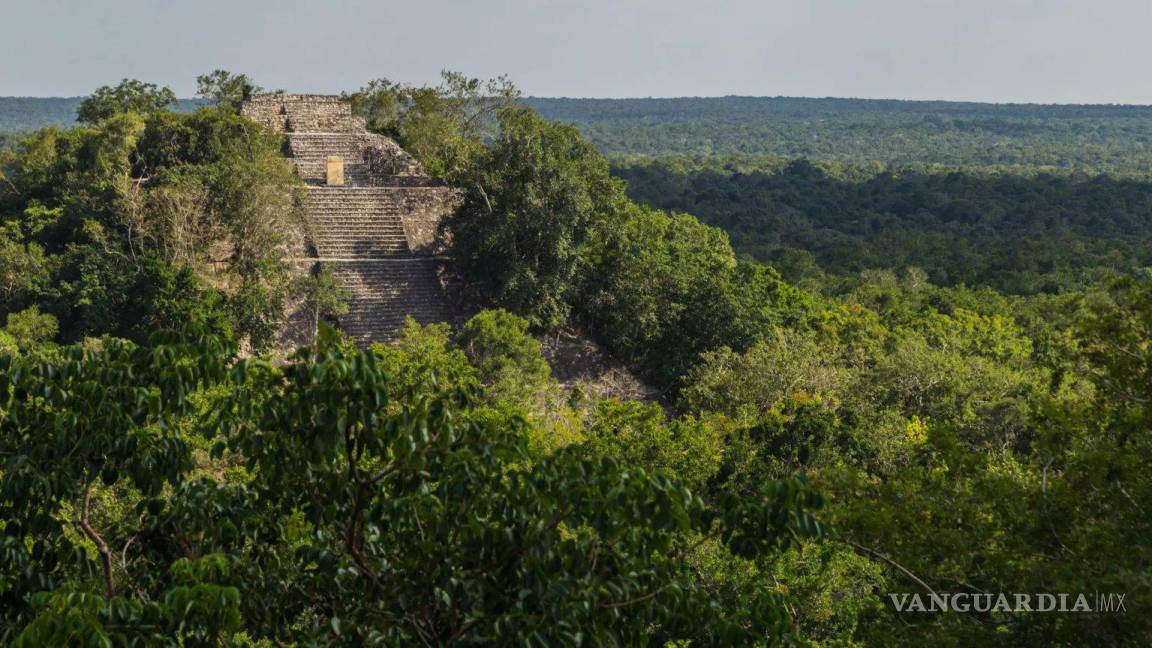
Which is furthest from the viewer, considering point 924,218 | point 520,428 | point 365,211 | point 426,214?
point 924,218

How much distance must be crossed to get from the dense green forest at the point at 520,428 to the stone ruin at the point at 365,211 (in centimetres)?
106

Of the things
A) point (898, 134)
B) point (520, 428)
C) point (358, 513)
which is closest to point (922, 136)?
point (898, 134)

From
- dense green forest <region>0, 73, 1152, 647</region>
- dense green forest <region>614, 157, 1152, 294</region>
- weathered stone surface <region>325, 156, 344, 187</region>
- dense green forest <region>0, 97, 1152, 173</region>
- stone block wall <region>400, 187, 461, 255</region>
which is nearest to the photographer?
dense green forest <region>0, 73, 1152, 647</region>

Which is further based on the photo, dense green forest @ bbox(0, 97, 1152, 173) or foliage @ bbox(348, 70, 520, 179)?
dense green forest @ bbox(0, 97, 1152, 173)

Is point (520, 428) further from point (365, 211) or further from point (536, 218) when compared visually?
point (365, 211)

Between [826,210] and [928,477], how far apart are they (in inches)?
2513

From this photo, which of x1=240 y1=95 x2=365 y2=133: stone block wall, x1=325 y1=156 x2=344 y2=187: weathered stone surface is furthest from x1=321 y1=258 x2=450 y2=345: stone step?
x1=240 y1=95 x2=365 y2=133: stone block wall

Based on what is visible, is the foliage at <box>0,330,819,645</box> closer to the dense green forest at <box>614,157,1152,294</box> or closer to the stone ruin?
the stone ruin

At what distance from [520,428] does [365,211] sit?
18.2 m

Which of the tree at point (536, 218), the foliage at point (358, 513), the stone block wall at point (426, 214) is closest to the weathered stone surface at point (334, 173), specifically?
the stone block wall at point (426, 214)

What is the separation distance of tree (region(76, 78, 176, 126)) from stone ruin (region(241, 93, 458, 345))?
3457mm

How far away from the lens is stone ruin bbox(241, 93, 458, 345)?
2080 cm

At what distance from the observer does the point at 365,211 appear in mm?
22797

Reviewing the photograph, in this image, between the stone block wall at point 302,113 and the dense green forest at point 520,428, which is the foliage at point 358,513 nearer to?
the dense green forest at point 520,428
